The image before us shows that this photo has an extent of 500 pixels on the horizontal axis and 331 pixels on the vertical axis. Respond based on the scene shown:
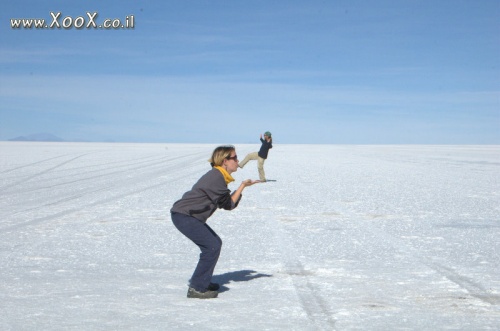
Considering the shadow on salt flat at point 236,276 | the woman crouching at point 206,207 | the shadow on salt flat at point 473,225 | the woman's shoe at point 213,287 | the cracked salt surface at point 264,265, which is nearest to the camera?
the cracked salt surface at point 264,265

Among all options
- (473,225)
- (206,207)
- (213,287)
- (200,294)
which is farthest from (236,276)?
(473,225)

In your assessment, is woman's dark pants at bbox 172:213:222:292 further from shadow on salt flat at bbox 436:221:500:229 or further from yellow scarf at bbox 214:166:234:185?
shadow on salt flat at bbox 436:221:500:229

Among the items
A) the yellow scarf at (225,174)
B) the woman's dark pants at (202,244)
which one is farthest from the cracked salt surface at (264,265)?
the yellow scarf at (225,174)

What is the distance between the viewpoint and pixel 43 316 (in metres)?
5.34

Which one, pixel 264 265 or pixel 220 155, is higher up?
pixel 220 155

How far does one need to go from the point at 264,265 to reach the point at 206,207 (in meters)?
1.82

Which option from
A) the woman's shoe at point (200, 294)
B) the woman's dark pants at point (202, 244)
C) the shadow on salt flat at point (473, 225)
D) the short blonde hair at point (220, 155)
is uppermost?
the short blonde hair at point (220, 155)

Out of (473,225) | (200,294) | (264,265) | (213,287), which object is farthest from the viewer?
(473,225)

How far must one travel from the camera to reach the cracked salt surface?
17.6ft

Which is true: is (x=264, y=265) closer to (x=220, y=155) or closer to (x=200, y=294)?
(x=200, y=294)

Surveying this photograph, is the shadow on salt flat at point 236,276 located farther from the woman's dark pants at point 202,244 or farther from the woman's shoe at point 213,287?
the woman's dark pants at point 202,244

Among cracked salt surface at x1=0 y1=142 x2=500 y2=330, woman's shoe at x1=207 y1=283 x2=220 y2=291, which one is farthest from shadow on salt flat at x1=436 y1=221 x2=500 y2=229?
woman's shoe at x1=207 y1=283 x2=220 y2=291

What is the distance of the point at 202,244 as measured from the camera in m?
5.97

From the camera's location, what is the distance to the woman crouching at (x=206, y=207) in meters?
5.87
